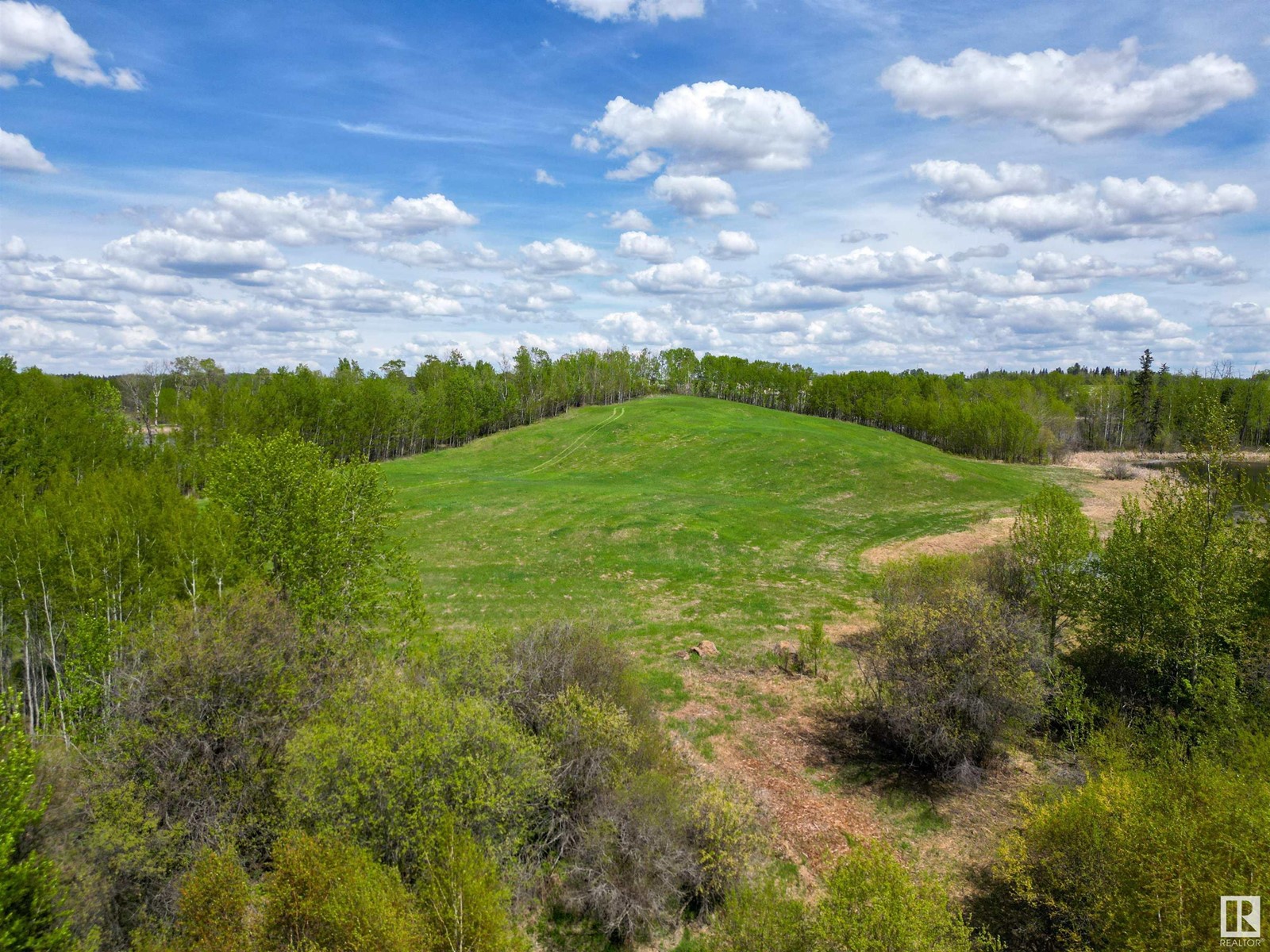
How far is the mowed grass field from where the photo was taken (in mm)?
40500

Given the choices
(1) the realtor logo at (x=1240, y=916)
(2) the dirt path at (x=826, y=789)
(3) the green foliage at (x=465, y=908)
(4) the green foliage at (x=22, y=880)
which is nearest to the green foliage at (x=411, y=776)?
(3) the green foliage at (x=465, y=908)

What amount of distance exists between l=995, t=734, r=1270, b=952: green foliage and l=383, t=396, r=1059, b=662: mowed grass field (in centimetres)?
1826

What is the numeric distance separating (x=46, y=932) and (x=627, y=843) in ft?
42.4

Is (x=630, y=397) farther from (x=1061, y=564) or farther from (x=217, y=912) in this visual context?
(x=217, y=912)

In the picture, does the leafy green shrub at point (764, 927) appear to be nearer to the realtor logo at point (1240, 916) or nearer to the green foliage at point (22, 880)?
the realtor logo at point (1240, 916)

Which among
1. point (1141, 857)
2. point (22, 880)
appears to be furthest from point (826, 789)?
Answer: point (22, 880)

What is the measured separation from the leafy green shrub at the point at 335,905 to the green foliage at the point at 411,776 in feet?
3.41

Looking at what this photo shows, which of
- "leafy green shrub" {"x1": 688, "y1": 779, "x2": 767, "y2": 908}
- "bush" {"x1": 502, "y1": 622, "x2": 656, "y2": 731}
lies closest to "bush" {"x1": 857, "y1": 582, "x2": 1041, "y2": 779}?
"leafy green shrub" {"x1": 688, "y1": 779, "x2": 767, "y2": 908}

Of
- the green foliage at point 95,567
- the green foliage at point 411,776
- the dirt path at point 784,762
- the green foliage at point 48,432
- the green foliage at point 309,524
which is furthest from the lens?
the green foliage at point 48,432

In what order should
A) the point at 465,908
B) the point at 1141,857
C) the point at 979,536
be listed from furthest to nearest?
the point at 979,536 < the point at 465,908 < the point at 1141,857

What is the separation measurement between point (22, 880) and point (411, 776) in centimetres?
757

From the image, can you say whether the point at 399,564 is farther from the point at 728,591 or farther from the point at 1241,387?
the point at 1241,387

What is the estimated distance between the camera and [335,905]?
41.4 feet

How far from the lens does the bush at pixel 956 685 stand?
2275 centimetres
